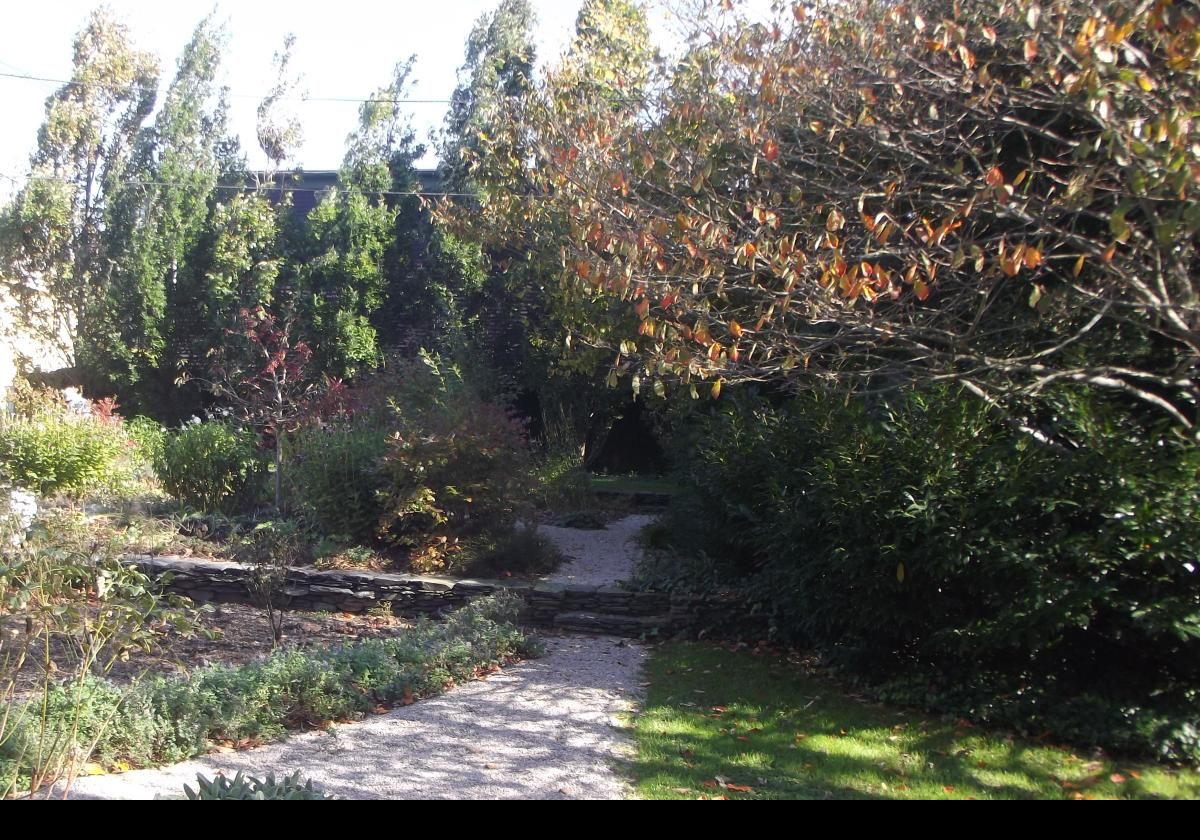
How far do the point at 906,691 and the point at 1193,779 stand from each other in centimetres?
166

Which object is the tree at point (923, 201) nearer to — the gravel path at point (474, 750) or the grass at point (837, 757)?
the grass at point (837, 757)

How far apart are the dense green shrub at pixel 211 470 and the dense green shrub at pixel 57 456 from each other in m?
1.21

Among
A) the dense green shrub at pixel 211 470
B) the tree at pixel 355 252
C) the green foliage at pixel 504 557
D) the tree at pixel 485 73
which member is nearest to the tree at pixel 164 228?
the tree at pixel 355 252

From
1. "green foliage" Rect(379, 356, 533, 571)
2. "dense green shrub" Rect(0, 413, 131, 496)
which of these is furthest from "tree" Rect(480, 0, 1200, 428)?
"dense green shrub" Rect(0, 413, 131, 496)

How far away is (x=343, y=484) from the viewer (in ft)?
35.6

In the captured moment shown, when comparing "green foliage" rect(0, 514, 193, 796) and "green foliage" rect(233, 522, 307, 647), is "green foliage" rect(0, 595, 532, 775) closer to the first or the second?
"green foliage" rect(0, 514, 193, 796)

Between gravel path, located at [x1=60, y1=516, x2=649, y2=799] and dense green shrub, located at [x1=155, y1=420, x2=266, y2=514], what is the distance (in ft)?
22.3

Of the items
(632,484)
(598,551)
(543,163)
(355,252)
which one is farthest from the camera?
(355,252)

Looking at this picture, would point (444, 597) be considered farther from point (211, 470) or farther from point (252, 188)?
point (252, 188)

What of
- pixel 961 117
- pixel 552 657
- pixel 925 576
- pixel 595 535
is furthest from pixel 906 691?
pixel 595 535

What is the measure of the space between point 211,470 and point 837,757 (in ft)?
31.8

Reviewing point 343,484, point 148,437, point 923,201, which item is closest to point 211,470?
point 343,484

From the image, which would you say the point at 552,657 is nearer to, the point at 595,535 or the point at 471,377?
the point at 595,535

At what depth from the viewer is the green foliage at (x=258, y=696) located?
4867 millimetres
